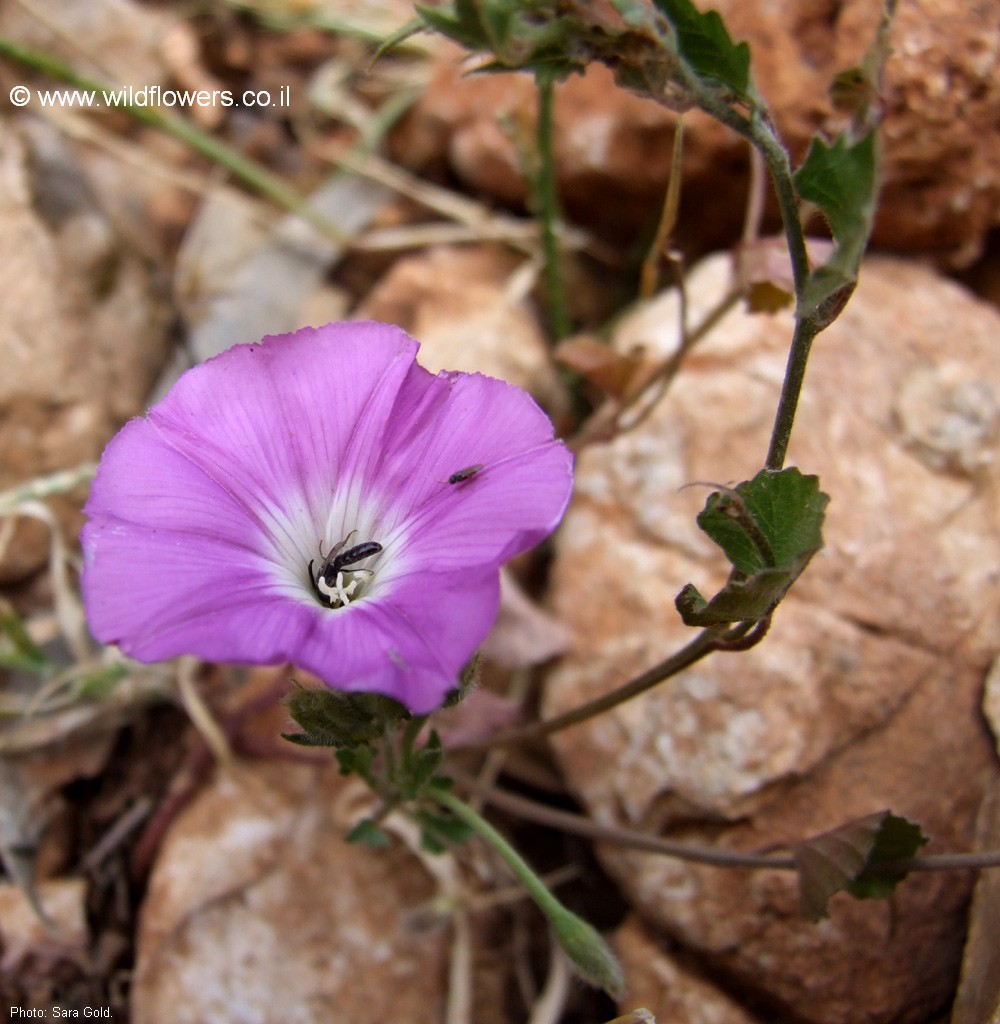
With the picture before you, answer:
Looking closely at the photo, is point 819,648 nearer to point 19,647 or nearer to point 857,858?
point 857,858

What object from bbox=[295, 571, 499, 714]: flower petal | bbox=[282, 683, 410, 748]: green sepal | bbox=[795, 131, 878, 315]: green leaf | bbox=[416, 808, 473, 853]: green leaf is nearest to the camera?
bbox=[795, 131, 878, 315]: green leaf

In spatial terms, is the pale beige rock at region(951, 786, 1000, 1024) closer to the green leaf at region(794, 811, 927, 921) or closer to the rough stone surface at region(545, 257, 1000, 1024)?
the rough stone surface at region(545, 257, 1000, 1024)

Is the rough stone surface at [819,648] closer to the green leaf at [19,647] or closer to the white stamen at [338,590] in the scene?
the white stamen at [338,590]

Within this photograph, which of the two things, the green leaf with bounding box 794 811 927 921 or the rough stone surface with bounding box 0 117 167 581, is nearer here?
the green leaf with bounding box 794 811 927 921

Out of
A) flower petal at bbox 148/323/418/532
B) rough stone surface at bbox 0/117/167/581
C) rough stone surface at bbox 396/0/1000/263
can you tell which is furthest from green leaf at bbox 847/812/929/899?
rough stone surface at bbox 0/117/167/581

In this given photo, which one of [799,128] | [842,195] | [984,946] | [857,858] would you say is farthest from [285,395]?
[799,128]

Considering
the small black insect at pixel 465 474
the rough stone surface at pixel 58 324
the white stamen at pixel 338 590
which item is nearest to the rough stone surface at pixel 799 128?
the rough stone surface at pixel 58 324

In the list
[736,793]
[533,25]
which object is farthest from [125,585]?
[736,793]

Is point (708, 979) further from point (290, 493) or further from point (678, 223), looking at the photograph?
point (678, 223)
